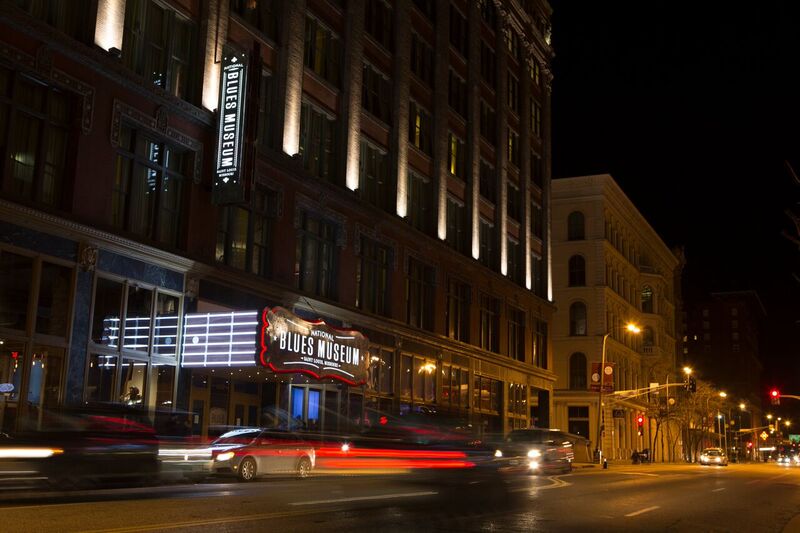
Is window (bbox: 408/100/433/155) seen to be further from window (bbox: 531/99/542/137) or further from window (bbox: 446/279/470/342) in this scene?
window (bbox: 531/99/542/137)

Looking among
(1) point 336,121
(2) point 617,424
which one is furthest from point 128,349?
(2) point 617,424

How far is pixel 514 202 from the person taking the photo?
5941 centimetres

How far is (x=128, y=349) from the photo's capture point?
27.0m

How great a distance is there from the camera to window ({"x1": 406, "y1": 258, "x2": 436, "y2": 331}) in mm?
43969

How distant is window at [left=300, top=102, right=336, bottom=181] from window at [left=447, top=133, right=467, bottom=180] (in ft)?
41.7

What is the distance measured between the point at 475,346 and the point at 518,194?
14.3 meters

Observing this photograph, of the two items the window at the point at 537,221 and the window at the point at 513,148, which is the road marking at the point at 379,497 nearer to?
the window at the point at 513,148

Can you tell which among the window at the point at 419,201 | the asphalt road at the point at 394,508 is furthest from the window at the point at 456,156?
the asphalt road at the point at 394,508

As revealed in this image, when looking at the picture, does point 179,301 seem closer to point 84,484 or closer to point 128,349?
point 128,349

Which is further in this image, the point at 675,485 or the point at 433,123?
the point at 433,123

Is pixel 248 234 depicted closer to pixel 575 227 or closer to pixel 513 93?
pixel 513 93

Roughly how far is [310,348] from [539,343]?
1284 inches

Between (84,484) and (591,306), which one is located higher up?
(591,306)

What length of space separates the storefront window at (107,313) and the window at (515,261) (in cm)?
3413
